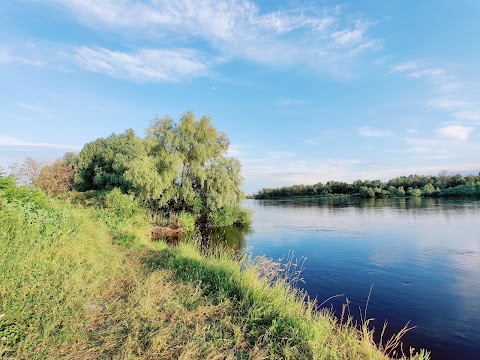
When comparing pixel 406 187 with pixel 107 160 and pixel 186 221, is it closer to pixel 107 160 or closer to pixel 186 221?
pixel 186 221

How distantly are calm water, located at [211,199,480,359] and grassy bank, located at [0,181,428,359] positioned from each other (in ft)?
11.2

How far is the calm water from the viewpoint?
24.1ft

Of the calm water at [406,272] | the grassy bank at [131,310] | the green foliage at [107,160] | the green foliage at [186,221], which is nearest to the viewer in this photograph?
the grassy bank at [131,310]

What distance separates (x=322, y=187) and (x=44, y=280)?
102 m

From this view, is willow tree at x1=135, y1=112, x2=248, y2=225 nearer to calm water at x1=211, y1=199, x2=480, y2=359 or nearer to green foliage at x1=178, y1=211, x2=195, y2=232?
green foliage at x1=178, y1=211, x2=195, y2=232

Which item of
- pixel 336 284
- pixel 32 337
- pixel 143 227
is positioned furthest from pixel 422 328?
pixel 143 227

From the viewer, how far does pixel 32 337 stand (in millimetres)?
3438

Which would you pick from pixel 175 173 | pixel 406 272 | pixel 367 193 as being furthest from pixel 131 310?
pixel 367 193

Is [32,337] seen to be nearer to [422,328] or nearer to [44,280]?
[44,280]

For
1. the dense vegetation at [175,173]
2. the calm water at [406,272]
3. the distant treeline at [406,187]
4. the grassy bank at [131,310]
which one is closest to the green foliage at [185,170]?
the dense vegetation at [175,173]

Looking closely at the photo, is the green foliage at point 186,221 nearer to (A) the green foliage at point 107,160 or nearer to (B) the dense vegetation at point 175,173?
(B) the dense vegetation at point 175,173

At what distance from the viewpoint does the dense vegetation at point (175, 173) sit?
71.7ft

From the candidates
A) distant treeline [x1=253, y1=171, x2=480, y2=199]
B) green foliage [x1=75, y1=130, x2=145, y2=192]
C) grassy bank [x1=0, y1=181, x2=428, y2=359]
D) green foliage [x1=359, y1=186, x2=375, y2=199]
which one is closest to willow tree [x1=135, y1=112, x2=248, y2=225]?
green foliage [x1=75, y1=130, x2=145, y2=192]

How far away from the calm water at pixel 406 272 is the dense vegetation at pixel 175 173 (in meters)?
4.34
